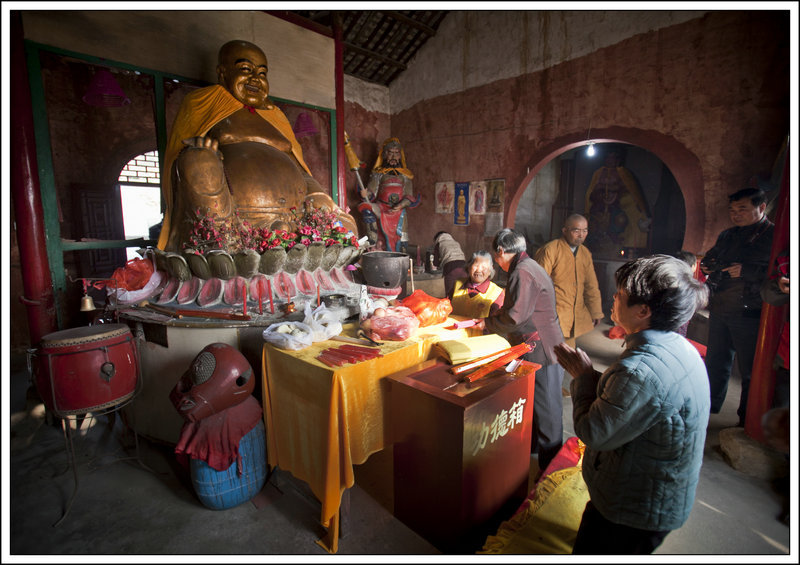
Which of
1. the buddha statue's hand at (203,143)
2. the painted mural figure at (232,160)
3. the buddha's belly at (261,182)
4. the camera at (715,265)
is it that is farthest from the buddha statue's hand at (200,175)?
the camera at (715,265)

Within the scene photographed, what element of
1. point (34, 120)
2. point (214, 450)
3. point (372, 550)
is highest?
point (34, 120)

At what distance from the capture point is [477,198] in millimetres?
7801

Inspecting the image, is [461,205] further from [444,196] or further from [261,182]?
[261,182]

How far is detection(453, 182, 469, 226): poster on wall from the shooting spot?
801 centimetres

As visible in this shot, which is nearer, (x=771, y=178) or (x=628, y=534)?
(x=628, y=534)

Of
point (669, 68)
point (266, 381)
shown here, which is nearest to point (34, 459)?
point (266, 381)

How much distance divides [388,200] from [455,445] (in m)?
6.86

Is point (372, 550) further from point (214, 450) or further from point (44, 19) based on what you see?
point (44, 19)

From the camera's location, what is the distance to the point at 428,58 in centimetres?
840

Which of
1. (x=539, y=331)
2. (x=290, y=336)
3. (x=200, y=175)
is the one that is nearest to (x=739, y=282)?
(x=539, y=331)

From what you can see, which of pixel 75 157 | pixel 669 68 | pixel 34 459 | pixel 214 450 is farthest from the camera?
pixel 75 157

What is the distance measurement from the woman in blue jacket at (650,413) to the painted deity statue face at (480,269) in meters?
1.63

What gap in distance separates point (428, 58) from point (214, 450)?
339 inches

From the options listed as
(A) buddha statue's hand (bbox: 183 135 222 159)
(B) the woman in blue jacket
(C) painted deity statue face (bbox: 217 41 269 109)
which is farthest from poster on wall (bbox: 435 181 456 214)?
(B) the woman in blue jacket
